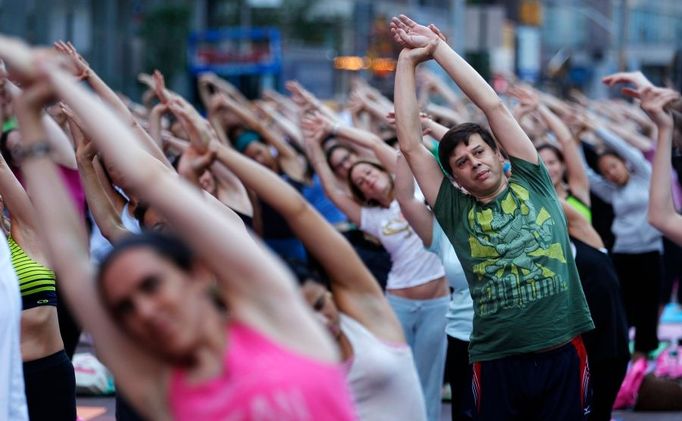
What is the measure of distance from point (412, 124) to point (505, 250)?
2.24 ft

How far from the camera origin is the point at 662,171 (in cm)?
566

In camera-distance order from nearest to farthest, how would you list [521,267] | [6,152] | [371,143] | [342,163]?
1. [521,267]
2. [371,143]
3. [6,152]
4. [342,163]

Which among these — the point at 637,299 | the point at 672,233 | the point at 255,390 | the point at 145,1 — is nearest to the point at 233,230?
the point at 255,390

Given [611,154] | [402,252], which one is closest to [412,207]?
[402,252]

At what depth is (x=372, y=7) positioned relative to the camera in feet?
187

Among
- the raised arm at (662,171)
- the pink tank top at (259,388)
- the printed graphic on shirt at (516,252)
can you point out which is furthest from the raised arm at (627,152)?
the pink tank top at (259,388)

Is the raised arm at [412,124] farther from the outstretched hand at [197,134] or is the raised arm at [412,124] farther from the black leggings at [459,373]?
the black leggings at [459,373]

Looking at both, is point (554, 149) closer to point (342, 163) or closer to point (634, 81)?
point (342, 163)

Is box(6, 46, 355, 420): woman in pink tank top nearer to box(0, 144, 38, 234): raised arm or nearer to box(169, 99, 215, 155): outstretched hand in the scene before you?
box(169, 99, 215, 155): outstretched hand

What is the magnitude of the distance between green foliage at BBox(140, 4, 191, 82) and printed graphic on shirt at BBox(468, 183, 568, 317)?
3172 cm

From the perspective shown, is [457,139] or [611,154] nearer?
[457,139]

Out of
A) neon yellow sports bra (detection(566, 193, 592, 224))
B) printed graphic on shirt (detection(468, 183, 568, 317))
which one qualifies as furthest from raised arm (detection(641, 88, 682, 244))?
neon yellow sports bra (detection(566, 193, 592, 224))

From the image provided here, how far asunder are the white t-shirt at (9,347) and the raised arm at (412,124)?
1.85 m

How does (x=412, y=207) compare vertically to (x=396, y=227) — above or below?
above
